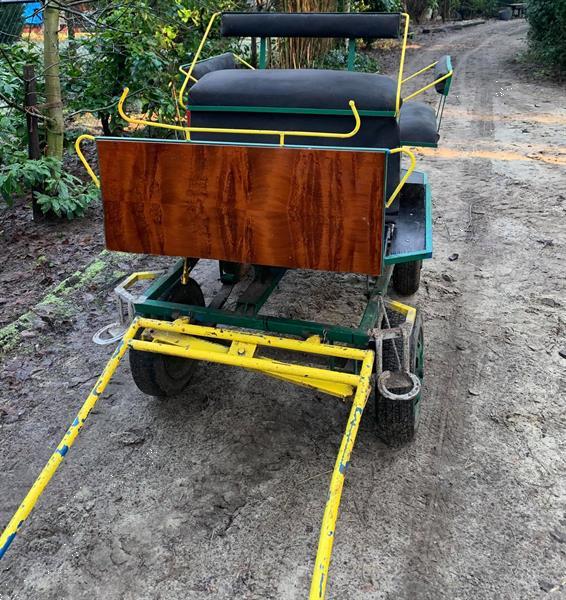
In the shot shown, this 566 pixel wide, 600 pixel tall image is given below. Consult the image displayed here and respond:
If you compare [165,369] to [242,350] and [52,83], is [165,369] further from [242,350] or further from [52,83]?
[52,83]

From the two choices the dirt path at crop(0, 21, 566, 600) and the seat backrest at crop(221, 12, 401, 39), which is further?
the seat backrest at crop(221, 12, 401, 39)

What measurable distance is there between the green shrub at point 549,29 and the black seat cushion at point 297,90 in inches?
410

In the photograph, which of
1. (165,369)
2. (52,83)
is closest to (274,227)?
(165,369)

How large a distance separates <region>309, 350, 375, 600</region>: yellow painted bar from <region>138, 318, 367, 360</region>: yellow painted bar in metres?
0.10

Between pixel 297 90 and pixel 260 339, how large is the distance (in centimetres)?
132

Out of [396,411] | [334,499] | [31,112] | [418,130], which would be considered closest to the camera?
[334,499]

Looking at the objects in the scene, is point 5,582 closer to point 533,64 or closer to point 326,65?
point 326,65

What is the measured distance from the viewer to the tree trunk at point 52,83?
207 inches

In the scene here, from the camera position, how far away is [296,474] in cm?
287

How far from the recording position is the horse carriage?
2.45 m

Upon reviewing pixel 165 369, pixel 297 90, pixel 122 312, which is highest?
pixel 297 90

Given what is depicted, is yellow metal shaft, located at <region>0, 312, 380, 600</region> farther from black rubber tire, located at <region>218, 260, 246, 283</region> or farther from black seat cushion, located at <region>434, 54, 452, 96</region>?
black seat cushion, located at <region>434, 54, 452, 96</region>

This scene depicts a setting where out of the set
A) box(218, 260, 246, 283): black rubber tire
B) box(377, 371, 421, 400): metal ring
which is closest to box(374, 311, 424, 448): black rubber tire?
→ box(377, 371, 421, 400): metal ring

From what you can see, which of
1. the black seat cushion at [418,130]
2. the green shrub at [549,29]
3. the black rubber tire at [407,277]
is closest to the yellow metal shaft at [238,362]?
the black seat cushion at [418,130]
